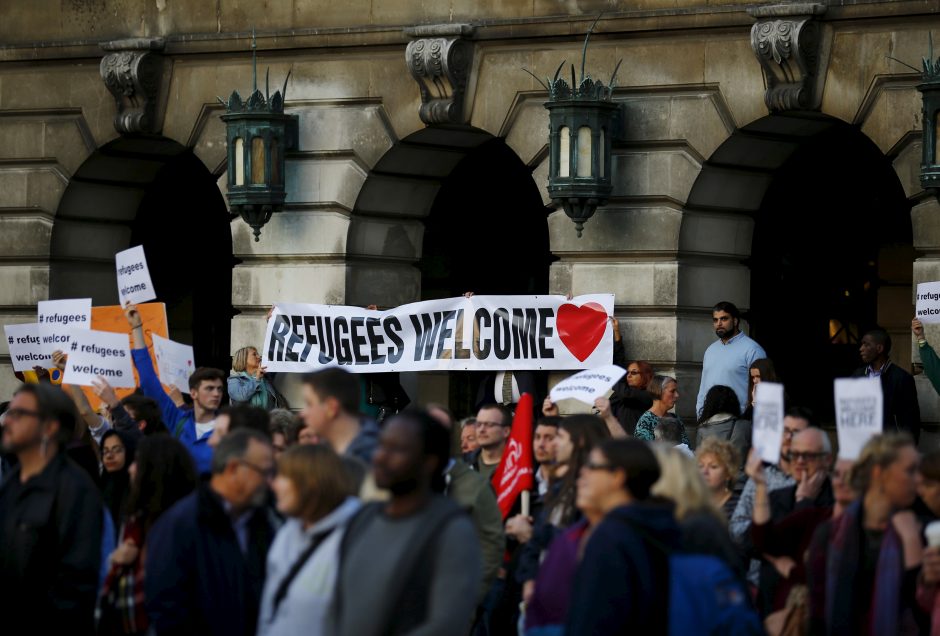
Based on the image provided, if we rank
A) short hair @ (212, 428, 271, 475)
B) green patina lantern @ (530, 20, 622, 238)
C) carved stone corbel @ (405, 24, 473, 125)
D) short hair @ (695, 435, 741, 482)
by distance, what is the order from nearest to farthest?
short hair @ (212, 428, 271, 475), short hair @ (695, 435, 741, 482), green patina lantern @ (530, 20, 622, 238), carved stone corbel @ (405, 24, 473, 125)

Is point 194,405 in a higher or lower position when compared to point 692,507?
higher

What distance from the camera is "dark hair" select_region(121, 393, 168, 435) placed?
11.7 meters

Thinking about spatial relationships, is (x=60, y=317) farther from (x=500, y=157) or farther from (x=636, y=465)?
(x=636, y=465)

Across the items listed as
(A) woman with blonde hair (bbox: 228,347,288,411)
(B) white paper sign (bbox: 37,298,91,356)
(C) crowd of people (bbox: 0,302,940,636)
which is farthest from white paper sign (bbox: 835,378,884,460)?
(A) woman with blonde hair (bbox: 228,347,288,411)

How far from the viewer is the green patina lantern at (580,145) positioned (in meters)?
15.8

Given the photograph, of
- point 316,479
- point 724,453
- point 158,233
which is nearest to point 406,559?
point 316,479

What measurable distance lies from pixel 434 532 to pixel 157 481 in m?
2.37

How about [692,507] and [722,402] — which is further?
[722,402]

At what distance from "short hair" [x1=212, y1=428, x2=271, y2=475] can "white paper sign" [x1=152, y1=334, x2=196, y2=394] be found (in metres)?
5.75

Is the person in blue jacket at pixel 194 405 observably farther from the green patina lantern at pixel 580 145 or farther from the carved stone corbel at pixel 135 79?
the carved stone corbel at pixel 135 79

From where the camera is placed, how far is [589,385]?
487 inches

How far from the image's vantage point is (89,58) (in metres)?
18.5

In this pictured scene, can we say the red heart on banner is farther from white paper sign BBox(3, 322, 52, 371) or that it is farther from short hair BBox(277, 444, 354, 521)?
short hair BBox(277, 444, 354, 521)

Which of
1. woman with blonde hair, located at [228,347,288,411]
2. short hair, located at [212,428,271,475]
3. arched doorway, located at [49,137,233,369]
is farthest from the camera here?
arched doorway, located at [49,137,233,369]
